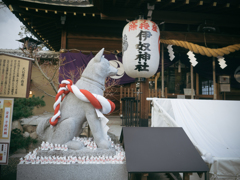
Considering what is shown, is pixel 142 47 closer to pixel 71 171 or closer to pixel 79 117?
pixel 79 117

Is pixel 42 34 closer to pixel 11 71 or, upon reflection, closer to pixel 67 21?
pixel 67 21

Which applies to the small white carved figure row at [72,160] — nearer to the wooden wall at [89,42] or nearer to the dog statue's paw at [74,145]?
the dog statue's paw at [74,145]

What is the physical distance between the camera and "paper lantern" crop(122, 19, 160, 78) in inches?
186

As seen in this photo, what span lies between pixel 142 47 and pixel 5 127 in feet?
12.5

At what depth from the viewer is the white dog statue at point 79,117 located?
2.42m

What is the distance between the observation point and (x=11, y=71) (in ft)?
8.33

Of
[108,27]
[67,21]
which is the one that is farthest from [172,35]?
[67,21]

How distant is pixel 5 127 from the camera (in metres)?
2.46

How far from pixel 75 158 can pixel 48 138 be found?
62 cm

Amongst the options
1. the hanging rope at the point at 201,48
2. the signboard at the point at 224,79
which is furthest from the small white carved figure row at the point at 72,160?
the signboard at the point at 224,79

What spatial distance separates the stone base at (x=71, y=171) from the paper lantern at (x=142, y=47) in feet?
10.6

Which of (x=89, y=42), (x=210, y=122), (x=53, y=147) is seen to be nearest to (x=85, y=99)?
(x=53, y=147)

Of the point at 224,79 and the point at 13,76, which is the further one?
the point at 224,79

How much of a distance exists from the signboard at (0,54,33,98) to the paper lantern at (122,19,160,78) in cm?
298
